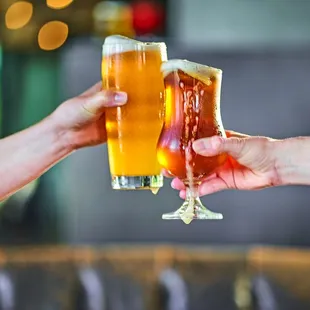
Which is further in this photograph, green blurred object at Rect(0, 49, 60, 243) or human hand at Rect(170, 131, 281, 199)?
green blurred object at Rect(0, 49, 60, 243)

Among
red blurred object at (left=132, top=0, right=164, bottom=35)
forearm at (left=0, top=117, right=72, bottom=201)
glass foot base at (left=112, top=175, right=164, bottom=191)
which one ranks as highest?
red blurred object at (left=132, top=0, right=164, bottom=35)

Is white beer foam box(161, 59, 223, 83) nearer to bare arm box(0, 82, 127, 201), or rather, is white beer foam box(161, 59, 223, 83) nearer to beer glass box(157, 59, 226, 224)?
beer glass box(157, 59, 226, 224)

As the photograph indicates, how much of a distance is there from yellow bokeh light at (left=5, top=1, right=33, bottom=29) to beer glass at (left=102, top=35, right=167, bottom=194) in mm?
3833

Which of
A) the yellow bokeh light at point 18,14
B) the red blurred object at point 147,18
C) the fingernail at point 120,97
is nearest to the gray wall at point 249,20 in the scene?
the red blurred object at point 147,18

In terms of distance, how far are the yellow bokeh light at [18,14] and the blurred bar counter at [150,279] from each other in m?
2.25

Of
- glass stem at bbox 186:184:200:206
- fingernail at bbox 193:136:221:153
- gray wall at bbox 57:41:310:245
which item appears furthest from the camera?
gray wall at bbox 57:41:310:245

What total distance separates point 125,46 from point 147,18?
3.35 metres

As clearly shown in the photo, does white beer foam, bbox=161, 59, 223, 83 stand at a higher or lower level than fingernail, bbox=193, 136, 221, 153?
higher

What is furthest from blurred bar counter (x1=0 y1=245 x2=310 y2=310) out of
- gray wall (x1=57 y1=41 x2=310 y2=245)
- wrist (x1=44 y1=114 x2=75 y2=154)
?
wrist (x1=44 y1=114 x2=75 y2=154)

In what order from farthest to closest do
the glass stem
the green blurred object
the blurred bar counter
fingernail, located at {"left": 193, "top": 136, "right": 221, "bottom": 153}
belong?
the green blurred object → the blurred bar counter → the glass stem → fingernail, located at {"left": 193, "top": 136, "right": 221, "bottom": 153}

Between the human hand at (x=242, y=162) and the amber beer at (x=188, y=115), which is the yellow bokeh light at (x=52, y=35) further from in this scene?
the amber beer at (x=188, y=115)

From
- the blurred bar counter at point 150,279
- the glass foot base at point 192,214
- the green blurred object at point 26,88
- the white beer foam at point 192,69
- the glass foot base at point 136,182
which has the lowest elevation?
the blurred bar counter at point 150,279

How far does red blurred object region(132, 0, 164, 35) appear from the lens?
4766mm

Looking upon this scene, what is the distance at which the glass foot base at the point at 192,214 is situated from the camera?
140 centimetres
